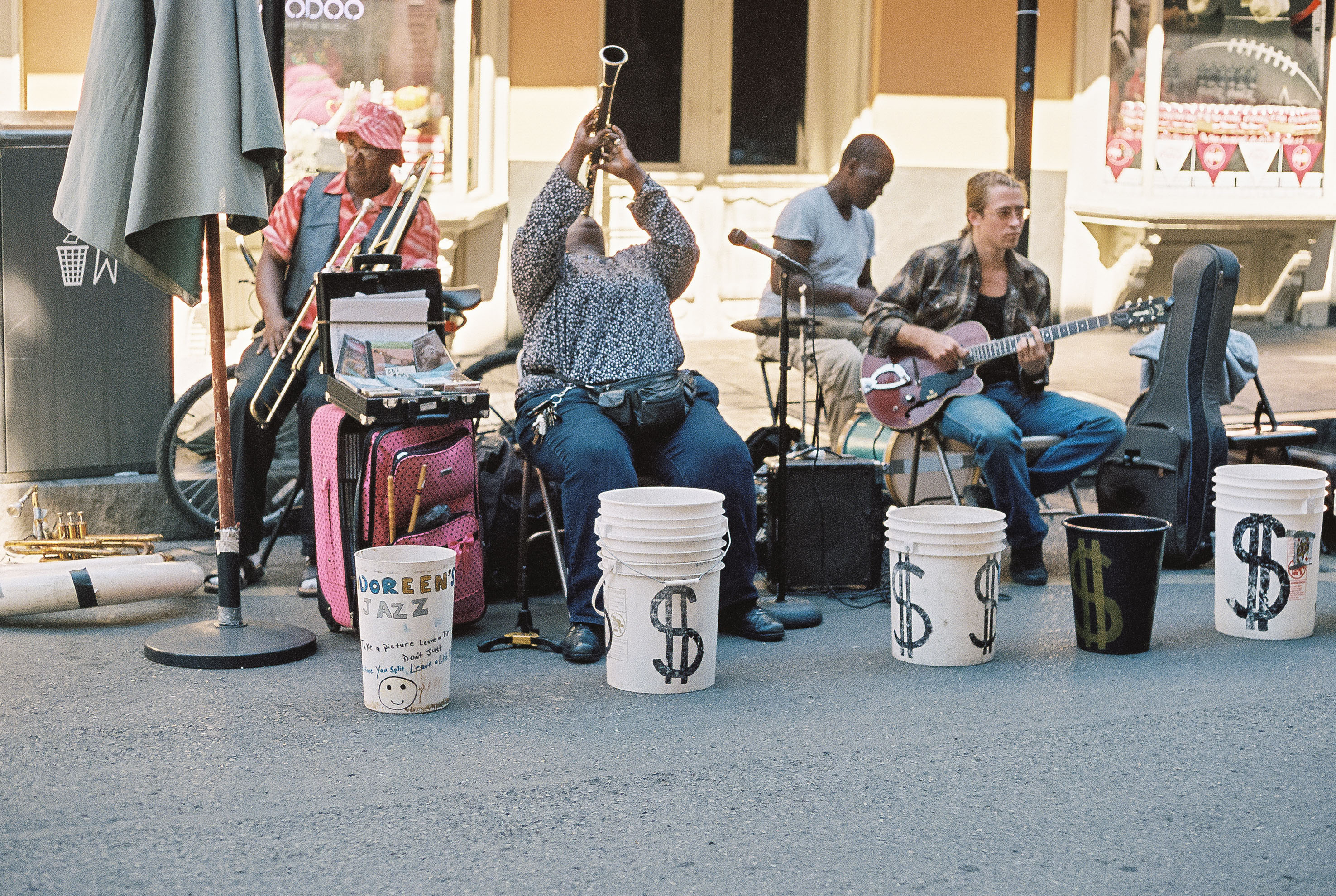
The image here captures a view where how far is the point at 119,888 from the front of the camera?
9.79 feet

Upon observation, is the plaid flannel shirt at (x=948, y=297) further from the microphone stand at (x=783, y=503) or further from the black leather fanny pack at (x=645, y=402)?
the black leather fanny pack at (x=645, y=402)

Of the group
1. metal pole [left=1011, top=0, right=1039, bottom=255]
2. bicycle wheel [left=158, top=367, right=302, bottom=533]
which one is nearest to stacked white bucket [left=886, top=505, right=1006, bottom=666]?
bicycle wheel [left=158, top=367, right=302, bottom=533]

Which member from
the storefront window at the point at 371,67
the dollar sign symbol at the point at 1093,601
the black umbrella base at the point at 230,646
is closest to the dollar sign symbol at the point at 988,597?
the dollar sign symbol at the point at 1093,601

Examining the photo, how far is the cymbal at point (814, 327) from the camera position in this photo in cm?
607

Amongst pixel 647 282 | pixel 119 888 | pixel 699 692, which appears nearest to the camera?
pixel 119 888

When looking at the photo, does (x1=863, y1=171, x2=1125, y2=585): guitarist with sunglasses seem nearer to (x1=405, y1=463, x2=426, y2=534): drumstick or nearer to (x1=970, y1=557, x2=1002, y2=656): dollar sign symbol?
(x1=970, y1=557, x2=1002, y2=656): dollar sign symbol

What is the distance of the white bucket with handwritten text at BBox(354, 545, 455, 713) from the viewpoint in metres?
4.02

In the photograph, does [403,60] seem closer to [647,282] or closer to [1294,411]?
[647,282]

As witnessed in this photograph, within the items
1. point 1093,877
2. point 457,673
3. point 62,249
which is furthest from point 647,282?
point 1093,877

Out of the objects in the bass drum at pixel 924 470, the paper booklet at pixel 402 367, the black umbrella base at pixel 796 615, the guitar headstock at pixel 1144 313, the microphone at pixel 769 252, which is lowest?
the black umbrella base at pixel 796 615

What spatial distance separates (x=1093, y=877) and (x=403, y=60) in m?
7.57

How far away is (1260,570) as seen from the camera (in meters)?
4.98

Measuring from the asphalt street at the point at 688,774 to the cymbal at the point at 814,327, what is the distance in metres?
1.54

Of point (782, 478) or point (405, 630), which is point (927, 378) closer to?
point (782, 478)
